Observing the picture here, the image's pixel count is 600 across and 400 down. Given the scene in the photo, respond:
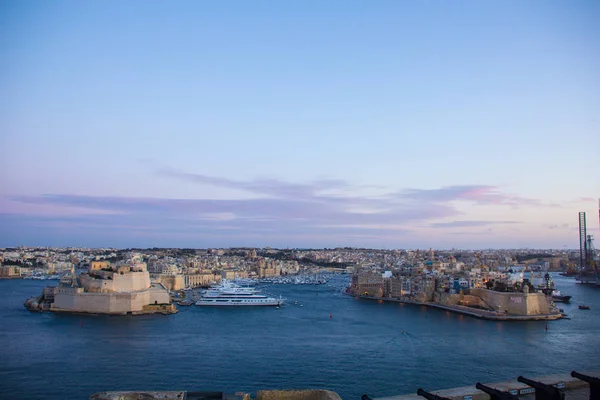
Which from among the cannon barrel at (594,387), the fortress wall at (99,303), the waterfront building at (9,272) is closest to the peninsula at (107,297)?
the fortress wall at (99,303)

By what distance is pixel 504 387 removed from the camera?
3.46 meters

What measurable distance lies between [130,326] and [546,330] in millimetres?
11520

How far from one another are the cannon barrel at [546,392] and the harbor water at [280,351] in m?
4.15

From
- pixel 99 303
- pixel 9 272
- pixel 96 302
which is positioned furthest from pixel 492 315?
pixel 9 272

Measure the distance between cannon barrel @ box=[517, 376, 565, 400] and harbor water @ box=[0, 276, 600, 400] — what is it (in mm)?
4155

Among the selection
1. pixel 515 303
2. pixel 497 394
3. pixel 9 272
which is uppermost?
pixel 497 394

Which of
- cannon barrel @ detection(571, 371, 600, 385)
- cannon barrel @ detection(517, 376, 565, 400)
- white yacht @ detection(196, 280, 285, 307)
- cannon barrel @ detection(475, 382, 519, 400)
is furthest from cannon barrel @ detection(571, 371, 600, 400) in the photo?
white yacht @ detection(196, 280, 285, 307)

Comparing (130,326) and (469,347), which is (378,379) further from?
(130,326)

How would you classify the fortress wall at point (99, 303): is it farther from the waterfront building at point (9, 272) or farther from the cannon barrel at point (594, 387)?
the waterfront building at point (9, 272)

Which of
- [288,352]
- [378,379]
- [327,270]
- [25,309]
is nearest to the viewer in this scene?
[378,379]

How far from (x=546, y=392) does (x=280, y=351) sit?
740 cm

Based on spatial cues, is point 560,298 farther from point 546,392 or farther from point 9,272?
point 9,272

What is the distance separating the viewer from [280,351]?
10.1 m

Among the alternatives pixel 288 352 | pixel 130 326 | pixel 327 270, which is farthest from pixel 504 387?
pixel 327 270
